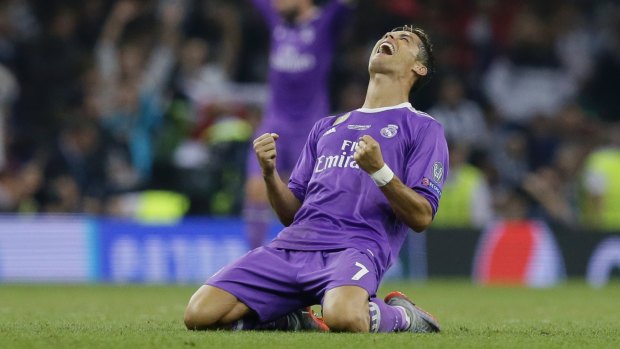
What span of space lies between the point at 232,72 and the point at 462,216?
3731 millimetres

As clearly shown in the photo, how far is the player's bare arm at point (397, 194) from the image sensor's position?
5.96 meters

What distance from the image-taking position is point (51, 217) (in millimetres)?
13672

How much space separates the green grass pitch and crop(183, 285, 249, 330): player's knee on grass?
0.11 m

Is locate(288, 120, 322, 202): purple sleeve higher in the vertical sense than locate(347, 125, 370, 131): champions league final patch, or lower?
lower

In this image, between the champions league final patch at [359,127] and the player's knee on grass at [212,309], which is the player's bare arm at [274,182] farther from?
the player's knee on grass at [212,309]

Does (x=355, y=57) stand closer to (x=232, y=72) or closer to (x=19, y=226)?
(x=232, y=72)

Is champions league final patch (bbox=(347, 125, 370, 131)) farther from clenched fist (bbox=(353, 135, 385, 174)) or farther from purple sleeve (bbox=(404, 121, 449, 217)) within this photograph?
clenched fist (bbox=(353, 135, 385, 174))

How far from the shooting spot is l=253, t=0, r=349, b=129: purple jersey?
37.0ft

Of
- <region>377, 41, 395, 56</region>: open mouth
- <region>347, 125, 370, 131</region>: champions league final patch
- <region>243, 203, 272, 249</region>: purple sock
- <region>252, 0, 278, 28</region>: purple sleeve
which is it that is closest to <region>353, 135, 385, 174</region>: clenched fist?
<region>347, 125, 370, 131</region>: champions league final patch

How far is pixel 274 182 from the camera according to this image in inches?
259

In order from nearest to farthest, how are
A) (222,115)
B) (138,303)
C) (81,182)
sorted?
(138,303), (81,182), (222,115)

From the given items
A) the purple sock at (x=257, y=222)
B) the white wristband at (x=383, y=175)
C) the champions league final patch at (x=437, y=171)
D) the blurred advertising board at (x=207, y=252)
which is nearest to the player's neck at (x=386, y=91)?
the champions league final patch at (x=437, y=171)

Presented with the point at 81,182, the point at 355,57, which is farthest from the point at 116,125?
the point at 355,57

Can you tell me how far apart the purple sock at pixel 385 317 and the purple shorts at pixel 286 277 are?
8 centimetres
